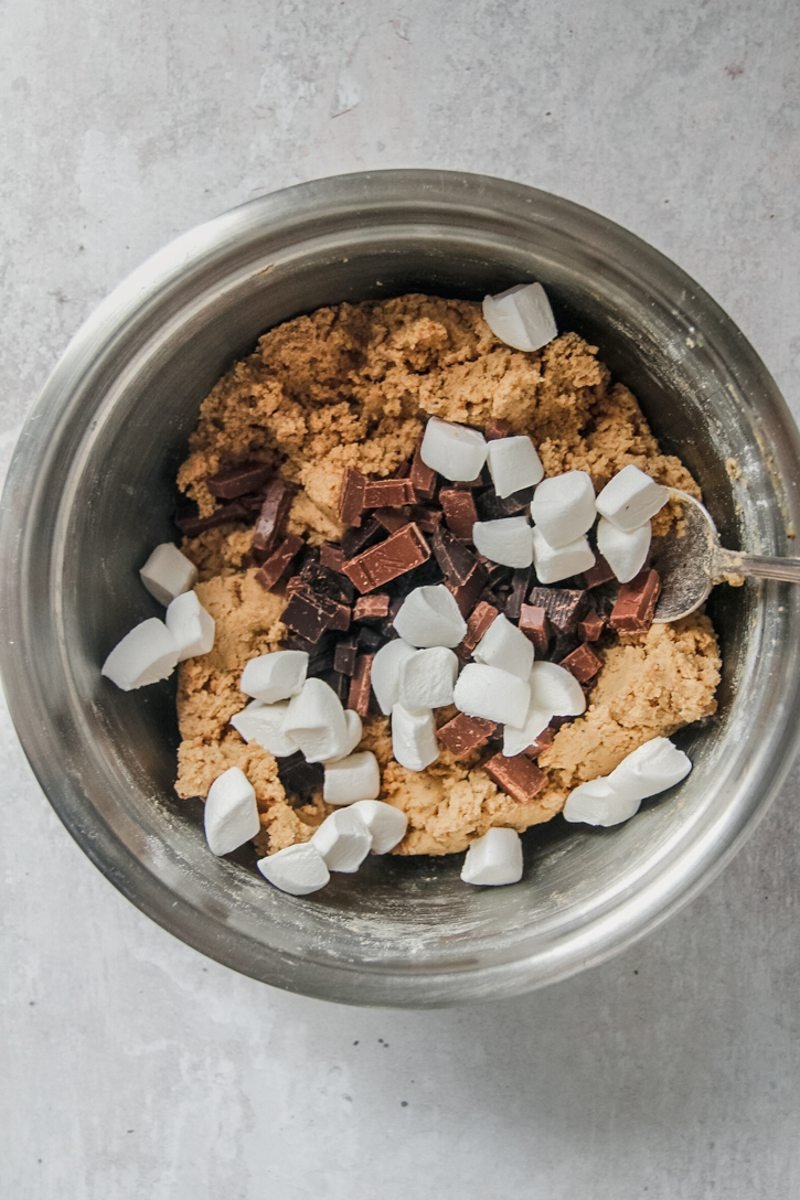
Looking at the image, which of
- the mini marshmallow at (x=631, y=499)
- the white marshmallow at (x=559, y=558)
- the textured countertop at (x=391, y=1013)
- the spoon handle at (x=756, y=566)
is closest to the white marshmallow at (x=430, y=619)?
the white marshmallow at (x=559, y=558)

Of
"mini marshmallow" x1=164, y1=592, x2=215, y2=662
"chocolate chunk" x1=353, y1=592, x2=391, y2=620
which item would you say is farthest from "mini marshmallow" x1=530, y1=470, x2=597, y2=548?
"mini marshmallow" x1=164, y1=592, x2=215, y2=662

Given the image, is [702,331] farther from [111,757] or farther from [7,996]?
[7,996]

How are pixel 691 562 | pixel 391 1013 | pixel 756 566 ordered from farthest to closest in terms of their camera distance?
pixel 391 1013 → pixel 691 562 → pixel 756 566

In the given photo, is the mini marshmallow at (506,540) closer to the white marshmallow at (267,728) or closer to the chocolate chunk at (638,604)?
the chocolate chunk at (638,604)

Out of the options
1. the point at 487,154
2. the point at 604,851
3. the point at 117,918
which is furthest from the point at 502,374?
the point at 117,918

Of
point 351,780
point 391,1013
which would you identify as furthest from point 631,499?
point 391,1013

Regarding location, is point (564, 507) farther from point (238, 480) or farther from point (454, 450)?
point (238, 480)
